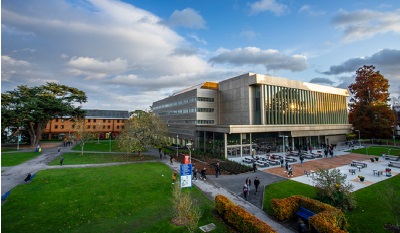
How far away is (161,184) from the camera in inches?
982

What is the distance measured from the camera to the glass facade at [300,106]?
1893 inches

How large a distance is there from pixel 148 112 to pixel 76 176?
18.6 metres

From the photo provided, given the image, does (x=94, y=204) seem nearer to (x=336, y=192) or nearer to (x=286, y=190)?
(x=286, y=190)

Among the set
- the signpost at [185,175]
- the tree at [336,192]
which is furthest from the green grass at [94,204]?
the tree at [336,192]

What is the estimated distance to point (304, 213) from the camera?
56.6 feet

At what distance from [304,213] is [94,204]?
57.5 ft

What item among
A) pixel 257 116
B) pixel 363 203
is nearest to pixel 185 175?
pixel 363 203

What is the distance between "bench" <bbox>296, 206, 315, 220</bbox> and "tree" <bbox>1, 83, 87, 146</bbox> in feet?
183

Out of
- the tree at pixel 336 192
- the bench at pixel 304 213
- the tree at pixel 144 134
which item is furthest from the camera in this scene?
the tree at pixel 144 134

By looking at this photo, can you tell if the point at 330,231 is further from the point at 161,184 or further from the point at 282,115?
the point at 282,115

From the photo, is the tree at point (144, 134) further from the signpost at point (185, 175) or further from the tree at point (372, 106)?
the tree at point (372, 106)

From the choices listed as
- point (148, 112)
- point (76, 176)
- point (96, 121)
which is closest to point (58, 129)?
point (96, 121)

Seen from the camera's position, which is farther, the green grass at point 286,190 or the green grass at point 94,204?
the green grass at point 286,190

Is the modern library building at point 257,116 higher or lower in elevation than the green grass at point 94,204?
higher
